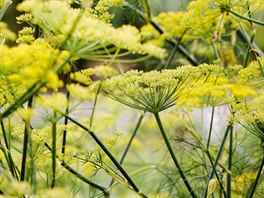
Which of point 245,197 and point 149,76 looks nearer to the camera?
point 149,76

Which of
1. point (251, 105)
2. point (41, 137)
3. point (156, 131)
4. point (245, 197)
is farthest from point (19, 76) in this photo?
point (156, 131)

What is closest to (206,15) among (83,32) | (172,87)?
(172,87)

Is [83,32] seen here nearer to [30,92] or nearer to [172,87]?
[30,92]

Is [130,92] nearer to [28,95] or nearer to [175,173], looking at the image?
[28,95]

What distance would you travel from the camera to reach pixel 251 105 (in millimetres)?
1006

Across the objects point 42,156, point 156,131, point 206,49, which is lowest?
point 42,156

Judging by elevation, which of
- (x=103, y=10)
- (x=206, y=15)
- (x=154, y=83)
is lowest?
(x=154, y=83)

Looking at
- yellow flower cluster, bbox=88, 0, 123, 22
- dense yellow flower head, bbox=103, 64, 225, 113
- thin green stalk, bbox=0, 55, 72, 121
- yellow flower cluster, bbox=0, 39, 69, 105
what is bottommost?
thin green stalk, bbox=0, 55, 72, 121

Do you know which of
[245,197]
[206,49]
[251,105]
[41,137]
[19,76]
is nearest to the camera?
[19,76]

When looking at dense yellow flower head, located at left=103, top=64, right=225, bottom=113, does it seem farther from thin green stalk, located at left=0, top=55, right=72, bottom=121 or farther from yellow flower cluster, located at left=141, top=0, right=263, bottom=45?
thin green stalk, located at left=0, top=55, right=72, bottom=121

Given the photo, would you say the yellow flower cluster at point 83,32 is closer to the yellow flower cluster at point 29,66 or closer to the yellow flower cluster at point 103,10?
the yellow flower cluster at point 29,66

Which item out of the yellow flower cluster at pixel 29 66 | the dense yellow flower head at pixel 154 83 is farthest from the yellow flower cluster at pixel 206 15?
the yellow flower cluster at pixel 29 66

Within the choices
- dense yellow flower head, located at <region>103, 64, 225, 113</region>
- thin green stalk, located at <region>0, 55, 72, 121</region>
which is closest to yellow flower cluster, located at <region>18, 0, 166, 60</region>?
thin green stalk, located at <region>0, 55, 72, 121</region>

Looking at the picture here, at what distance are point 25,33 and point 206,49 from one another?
107 centimetres
